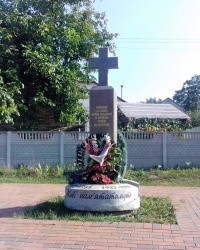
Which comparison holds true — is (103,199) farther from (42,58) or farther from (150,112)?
(150,112)

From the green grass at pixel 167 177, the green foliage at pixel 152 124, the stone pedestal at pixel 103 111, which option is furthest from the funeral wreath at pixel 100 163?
the green foliage at pixel 152 124

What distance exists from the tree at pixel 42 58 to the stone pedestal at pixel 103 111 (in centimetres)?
656

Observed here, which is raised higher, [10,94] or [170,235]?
[10,94]

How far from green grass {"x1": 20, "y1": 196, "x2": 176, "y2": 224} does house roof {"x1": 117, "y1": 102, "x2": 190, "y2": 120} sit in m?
14.1

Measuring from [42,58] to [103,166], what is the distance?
847cm

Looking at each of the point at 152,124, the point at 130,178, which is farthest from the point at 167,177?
the point at 152,124

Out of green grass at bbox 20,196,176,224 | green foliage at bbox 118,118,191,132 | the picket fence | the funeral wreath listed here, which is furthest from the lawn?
green foliage at bbox 118,118,191,132

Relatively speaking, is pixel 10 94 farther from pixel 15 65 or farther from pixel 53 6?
pixel 53 6

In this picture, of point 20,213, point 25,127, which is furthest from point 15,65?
point 20,213

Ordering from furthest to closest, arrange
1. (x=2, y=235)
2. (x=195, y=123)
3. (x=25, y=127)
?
(x=195, y=123) → (x=25, y=127) → (x=2, y=235)

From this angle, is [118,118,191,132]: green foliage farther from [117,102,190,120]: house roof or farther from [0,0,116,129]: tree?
[0,0,116,129]: tree

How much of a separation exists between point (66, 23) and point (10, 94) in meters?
4.64

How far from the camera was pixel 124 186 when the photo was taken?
6945 mm

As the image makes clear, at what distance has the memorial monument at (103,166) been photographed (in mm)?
6652
